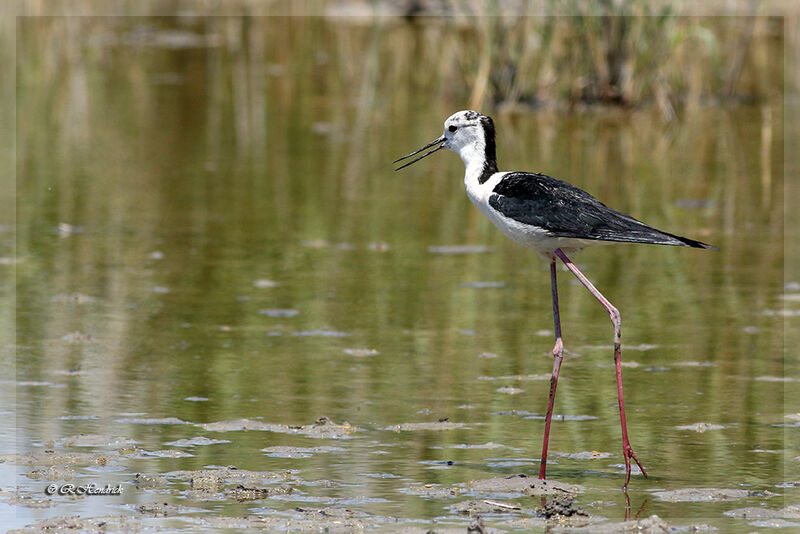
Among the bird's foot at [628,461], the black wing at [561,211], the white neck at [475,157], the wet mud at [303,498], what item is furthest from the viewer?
the white neck at [475,157]

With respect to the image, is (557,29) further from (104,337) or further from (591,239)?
(591,239)

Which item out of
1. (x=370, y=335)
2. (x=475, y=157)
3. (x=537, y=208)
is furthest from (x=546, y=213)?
(x=370, y=335)

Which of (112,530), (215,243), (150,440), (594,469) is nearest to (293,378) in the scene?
(150,440)

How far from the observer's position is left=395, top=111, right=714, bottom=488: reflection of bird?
18.0 ft

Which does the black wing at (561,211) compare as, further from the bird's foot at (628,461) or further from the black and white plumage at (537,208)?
the bird's foot at (628,461)

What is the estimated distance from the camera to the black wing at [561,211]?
5.49 m

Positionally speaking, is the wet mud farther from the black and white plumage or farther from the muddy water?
the black and white plumage

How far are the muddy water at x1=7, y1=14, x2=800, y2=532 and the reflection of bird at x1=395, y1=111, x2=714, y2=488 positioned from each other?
0.52 m

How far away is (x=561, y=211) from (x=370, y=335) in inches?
83.8

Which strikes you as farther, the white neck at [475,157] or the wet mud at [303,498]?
the white neck at [475,157]

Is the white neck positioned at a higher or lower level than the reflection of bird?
higher

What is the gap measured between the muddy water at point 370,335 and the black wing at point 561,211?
83 cm

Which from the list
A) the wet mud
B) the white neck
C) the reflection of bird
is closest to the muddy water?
the wet mud

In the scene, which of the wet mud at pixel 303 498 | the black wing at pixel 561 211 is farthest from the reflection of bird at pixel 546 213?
the wet mud at pixel 303 498
